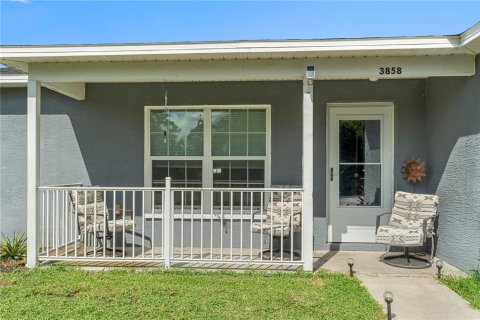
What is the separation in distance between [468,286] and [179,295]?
9.83 ft

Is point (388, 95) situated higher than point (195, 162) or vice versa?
point (388, 95)

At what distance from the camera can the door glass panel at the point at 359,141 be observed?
5.46m

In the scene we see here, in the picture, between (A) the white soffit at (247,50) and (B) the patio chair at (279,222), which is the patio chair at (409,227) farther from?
(A) the white soffit at (247,50)

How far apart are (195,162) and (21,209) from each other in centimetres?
307

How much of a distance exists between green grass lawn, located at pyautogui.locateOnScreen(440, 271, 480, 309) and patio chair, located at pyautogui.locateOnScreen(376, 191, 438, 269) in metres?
0.55

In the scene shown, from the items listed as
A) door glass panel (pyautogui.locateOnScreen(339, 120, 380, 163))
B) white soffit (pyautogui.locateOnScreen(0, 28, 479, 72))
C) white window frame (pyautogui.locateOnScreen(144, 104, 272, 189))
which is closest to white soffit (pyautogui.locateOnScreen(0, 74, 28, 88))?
white soffit (pyautogui.locateOnScreen(0, 28, 479, 72))

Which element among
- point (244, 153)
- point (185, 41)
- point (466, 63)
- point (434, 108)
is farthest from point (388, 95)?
point (185, 41)

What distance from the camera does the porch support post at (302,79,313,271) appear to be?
416 centimetres

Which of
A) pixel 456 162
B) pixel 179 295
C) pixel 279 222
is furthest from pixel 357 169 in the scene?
pixel 179 295

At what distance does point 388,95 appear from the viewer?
5316mm

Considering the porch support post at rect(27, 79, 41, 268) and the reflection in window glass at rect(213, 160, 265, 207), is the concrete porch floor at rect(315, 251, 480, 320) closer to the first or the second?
the reflection in window glass at rect(213, 160, 265, 207)

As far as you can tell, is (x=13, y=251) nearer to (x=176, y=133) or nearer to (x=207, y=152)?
(x=176, y=133)

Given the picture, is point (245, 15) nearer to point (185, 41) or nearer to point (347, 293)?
point (185, 41)

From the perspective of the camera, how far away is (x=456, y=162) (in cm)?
446
